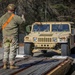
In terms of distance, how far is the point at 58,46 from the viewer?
1539 cm

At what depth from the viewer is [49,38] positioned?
49.5 feet

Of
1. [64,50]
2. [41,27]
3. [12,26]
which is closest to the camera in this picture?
[12,26]

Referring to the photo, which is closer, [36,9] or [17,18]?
[17,18]

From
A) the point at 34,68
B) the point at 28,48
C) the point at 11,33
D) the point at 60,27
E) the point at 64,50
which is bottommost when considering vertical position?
the point at 34,68

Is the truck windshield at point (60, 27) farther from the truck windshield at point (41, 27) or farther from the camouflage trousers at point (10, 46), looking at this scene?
the camouflage trousers at point (10, 46)

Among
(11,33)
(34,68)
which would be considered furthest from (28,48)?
(11,33)

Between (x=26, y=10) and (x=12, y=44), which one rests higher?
(x=26, y=10)

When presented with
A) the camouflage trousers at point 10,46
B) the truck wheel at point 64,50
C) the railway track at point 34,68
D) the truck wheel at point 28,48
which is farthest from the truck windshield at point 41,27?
Result: the camouflage trousers at point 10,46

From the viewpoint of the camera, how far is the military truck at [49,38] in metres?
15.0

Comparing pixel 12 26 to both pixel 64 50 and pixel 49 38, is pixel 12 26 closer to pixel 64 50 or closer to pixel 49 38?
pixel 64 50

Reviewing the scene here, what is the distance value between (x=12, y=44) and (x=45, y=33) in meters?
8.14

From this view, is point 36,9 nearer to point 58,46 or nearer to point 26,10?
point 26,10

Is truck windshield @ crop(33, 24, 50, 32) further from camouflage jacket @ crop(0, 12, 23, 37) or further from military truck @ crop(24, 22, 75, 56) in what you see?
camouflage jacket @ crop(0, 12, 23, 37)

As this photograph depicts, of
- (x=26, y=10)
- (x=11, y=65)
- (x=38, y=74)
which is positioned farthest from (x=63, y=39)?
(x=26, y=10)
